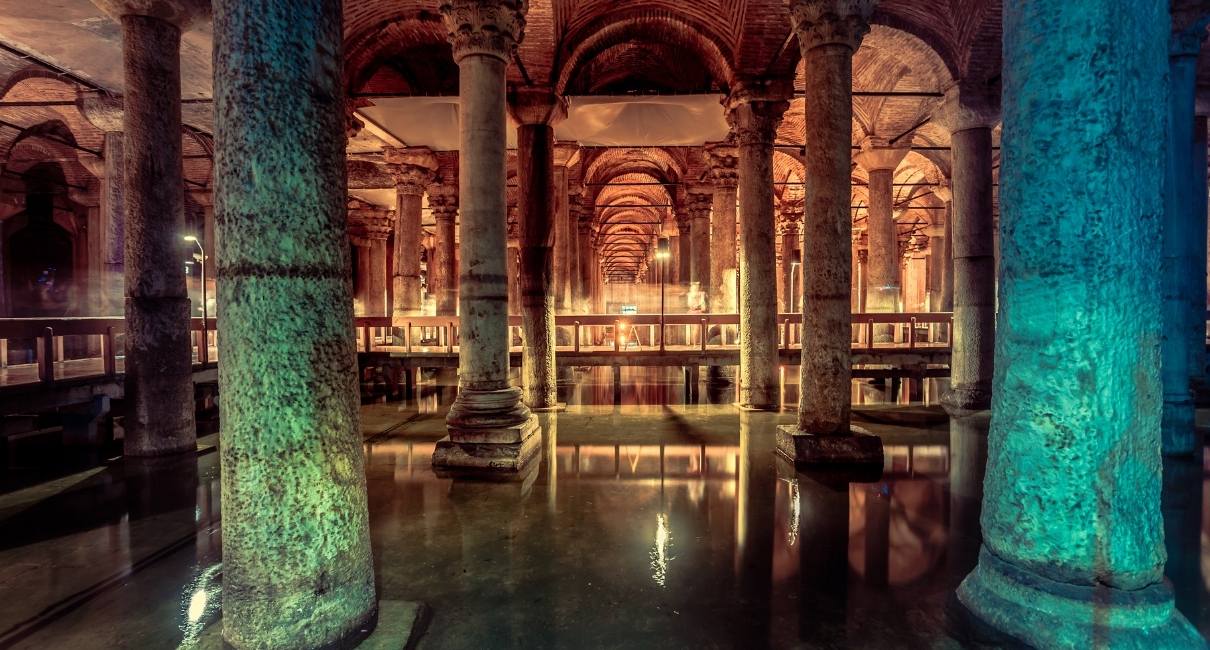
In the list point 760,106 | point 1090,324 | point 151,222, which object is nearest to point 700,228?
point 760,106

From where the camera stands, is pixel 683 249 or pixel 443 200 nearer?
pixel 443 200

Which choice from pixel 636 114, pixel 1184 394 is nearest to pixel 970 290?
pixel 1184 394

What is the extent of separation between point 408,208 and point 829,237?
11.5m

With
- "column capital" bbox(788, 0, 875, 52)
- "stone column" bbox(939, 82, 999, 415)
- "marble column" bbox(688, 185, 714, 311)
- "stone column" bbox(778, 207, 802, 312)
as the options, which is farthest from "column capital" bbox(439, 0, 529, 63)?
"stone column" bbox(778, 207, 802, 312)

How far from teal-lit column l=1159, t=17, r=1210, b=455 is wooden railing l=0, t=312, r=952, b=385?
4975 millimetres

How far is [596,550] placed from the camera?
3557mm

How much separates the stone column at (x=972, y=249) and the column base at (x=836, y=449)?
12.4 ft

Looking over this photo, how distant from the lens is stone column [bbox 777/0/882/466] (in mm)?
5379

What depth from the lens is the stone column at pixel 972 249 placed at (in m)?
8.28

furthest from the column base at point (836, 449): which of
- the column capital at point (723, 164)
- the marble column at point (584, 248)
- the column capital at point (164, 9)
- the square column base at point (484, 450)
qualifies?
the marble column at point (584, 248)

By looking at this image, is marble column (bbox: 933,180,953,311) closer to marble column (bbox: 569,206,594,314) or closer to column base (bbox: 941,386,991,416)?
column base (bbox: 941,386,991,416)

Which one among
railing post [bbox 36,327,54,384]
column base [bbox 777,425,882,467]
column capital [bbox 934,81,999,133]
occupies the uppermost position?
column capital [bbox 934,81,999,133]

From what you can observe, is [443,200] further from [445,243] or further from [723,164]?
[723,164]

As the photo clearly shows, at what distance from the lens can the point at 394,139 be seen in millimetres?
13000
